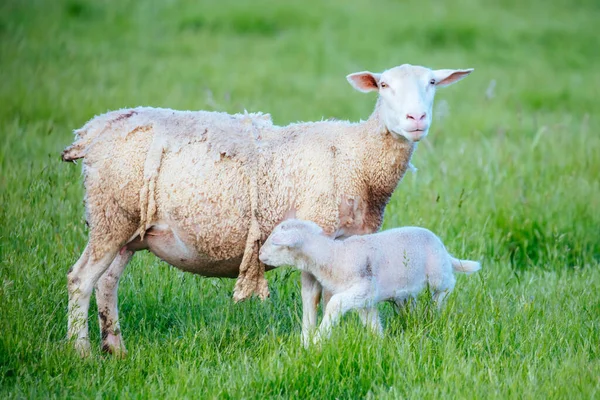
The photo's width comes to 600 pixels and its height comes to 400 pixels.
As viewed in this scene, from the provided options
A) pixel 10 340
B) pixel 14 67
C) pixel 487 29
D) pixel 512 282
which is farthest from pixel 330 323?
pixel 487 29

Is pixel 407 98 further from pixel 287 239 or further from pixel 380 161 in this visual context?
pixel 287 239

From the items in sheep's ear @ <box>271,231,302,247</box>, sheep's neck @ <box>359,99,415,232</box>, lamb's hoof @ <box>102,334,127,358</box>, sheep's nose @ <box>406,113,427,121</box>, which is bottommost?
lamb's hoof @ <box>102,334,127,358</box>

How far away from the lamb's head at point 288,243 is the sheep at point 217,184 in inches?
5.6

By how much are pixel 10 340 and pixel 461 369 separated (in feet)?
7.52

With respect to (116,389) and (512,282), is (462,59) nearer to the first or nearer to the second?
(512,282)

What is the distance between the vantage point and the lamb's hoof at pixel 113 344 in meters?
5.00

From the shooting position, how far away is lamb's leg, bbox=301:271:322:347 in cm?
490

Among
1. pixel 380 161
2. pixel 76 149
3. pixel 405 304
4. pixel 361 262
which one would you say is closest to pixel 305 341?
pixel 361 262

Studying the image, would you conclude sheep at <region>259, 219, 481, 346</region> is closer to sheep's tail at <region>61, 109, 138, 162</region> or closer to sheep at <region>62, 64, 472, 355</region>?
sheep at <region>62, 64, 472, 355</region>

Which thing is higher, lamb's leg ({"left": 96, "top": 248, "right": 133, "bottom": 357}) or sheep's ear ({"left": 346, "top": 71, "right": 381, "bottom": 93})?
sheep's ear ({"left": 346, "top": 71, "right": 381, "bottom": 93})

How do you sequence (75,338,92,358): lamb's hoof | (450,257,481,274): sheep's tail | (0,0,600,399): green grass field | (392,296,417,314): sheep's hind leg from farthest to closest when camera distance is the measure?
(450,257,481,274): sheep's tail, (392,296,417,314): sheep's hind leg, (75,338,92,358): lamb's hoof, (0,0,600,399): green grass field

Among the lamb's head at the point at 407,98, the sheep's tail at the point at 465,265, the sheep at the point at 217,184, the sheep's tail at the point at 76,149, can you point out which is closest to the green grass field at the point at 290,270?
the sheep's tail at the point at 465,265

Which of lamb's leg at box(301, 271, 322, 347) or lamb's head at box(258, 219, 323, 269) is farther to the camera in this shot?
lamb's leg at box(301, 271, 322, 347)

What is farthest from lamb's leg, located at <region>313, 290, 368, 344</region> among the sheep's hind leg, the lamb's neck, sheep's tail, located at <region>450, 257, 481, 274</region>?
sheep's tail, located at <region>450, 257, 481, 274</region>
